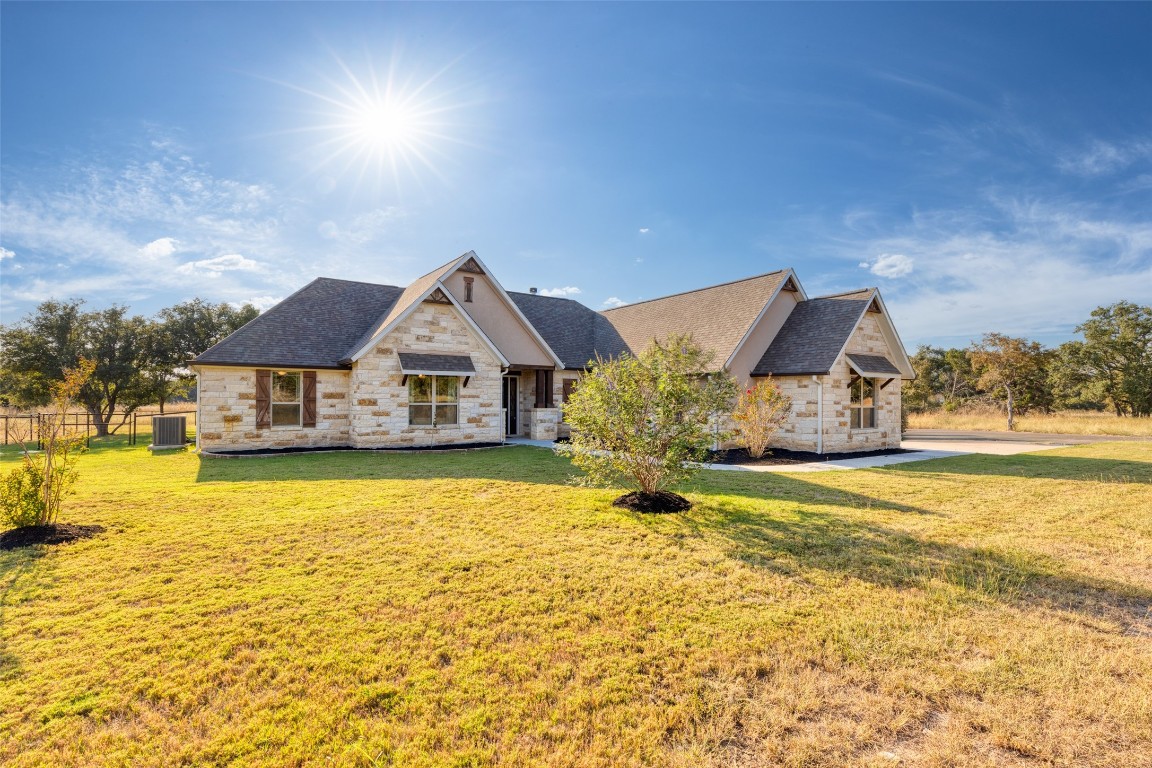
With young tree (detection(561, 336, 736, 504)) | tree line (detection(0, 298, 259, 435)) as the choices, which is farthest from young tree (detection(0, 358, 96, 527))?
tree line (detection(0, 298, 259, 435))

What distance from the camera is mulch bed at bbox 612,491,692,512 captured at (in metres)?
8.41

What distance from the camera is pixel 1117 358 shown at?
36688mm

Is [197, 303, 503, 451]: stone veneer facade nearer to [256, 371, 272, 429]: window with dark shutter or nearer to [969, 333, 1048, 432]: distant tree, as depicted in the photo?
[256, 371, 272, 429]: window with dark shutter

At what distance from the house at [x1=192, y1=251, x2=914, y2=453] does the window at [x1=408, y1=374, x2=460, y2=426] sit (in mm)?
40

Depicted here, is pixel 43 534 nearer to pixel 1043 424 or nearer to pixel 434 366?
pixel 434 366

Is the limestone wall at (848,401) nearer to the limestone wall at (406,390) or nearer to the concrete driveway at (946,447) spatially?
the concrete driveway at (946,447)

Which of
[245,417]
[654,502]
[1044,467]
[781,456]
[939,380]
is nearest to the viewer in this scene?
[654,502]

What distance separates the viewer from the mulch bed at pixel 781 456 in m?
15.2

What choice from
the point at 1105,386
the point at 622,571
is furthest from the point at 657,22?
the point at 1105,386

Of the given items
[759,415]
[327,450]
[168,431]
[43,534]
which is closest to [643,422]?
[43,534]

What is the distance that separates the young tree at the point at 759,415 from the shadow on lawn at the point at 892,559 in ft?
22.9

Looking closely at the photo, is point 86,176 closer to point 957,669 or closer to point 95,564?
point 95,564

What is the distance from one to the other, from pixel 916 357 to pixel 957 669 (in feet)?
169

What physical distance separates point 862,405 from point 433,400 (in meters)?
15.3
